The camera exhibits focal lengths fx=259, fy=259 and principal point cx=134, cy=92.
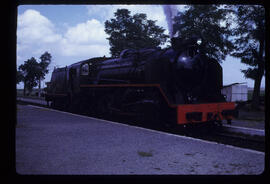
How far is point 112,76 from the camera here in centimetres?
1091

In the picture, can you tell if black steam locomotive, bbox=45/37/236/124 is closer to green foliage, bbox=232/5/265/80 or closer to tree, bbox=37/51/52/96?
green foliage, bbox=232/5/265/80

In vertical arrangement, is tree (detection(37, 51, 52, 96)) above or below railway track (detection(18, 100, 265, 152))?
above

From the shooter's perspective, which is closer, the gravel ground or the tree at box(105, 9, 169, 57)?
the gravel ground

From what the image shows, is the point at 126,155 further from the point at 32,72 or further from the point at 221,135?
the point at 32,72

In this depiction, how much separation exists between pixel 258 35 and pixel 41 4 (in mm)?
13414

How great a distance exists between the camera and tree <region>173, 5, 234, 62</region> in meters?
16.3

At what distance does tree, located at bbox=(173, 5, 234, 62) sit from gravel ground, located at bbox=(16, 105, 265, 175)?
36.6 ft

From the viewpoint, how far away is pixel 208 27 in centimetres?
1645

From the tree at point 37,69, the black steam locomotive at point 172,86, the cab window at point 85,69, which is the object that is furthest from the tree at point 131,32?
the tree at point 37,69

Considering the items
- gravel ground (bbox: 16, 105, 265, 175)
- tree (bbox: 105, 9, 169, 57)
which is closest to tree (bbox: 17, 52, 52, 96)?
tree (bbox: 105, 9, 169, 57)

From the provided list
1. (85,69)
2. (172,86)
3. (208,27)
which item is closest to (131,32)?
(208,27)

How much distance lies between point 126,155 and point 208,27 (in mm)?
13646

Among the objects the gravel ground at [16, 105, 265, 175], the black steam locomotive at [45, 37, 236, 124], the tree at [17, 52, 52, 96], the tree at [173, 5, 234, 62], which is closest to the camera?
the gravel ground at [16, 105, 265, 175]
